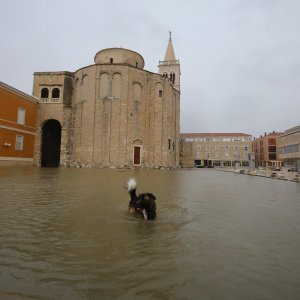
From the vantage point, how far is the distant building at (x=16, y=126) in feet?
82.0

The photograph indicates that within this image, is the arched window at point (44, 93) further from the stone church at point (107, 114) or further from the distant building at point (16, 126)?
the distant building at point (16, 126)

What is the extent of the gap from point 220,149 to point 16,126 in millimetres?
57551

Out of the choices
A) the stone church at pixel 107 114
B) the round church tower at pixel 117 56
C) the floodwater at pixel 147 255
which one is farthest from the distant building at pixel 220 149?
the floodwater at pixel 147 255

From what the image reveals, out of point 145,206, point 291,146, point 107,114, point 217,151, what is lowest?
point 145,206

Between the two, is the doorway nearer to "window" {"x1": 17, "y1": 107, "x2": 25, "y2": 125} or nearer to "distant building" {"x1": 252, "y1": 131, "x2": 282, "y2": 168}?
"window" {"x1": 17, "y1": 107, "x2": 25, "y2": 125}

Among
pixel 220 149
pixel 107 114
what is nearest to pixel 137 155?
pixel 107 114

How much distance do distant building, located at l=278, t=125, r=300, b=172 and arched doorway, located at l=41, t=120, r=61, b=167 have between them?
36637mm

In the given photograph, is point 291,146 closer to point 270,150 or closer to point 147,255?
point 270,150

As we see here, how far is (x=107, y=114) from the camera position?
3206cm

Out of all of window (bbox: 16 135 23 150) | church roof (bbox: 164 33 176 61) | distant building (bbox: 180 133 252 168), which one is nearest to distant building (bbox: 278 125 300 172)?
distant building (bbox: 180 133 252 168)

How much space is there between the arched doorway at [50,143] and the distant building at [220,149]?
4128 centimetres

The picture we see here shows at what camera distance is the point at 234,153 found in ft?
241

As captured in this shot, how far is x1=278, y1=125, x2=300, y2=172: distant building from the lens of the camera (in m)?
45.5

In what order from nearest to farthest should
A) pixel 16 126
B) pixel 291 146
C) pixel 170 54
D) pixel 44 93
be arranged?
pixel 16 126
pixel 44 93
pixel 291 146
pixel 170 54
